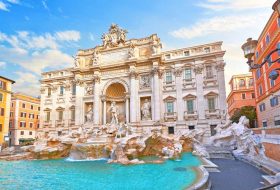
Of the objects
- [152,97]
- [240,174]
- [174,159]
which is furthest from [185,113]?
[240,174]

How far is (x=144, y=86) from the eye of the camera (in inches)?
892

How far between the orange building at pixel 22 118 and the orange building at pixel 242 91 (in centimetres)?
3872

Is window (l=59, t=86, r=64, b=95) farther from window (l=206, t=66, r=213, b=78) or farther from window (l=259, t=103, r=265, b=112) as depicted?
window (l=259, t=103, r=265, b=112)

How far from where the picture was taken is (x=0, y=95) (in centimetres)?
2673

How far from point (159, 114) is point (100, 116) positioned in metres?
7.43

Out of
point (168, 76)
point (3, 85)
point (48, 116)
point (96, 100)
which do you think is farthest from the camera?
point (3, 85)

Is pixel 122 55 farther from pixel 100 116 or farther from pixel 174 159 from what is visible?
pixel 174 159

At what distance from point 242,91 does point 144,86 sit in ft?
79.7

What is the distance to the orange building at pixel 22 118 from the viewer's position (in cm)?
3381

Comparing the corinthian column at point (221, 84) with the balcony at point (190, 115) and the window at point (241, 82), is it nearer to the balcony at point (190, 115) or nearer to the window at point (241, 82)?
the balcony at point (190, 115)

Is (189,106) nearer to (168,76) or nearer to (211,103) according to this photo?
(211,103)

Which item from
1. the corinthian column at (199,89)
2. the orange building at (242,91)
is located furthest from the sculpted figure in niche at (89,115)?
the orange building at (242,91)

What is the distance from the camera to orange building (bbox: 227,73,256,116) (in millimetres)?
36737

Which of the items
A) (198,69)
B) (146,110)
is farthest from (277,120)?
(146,110)
